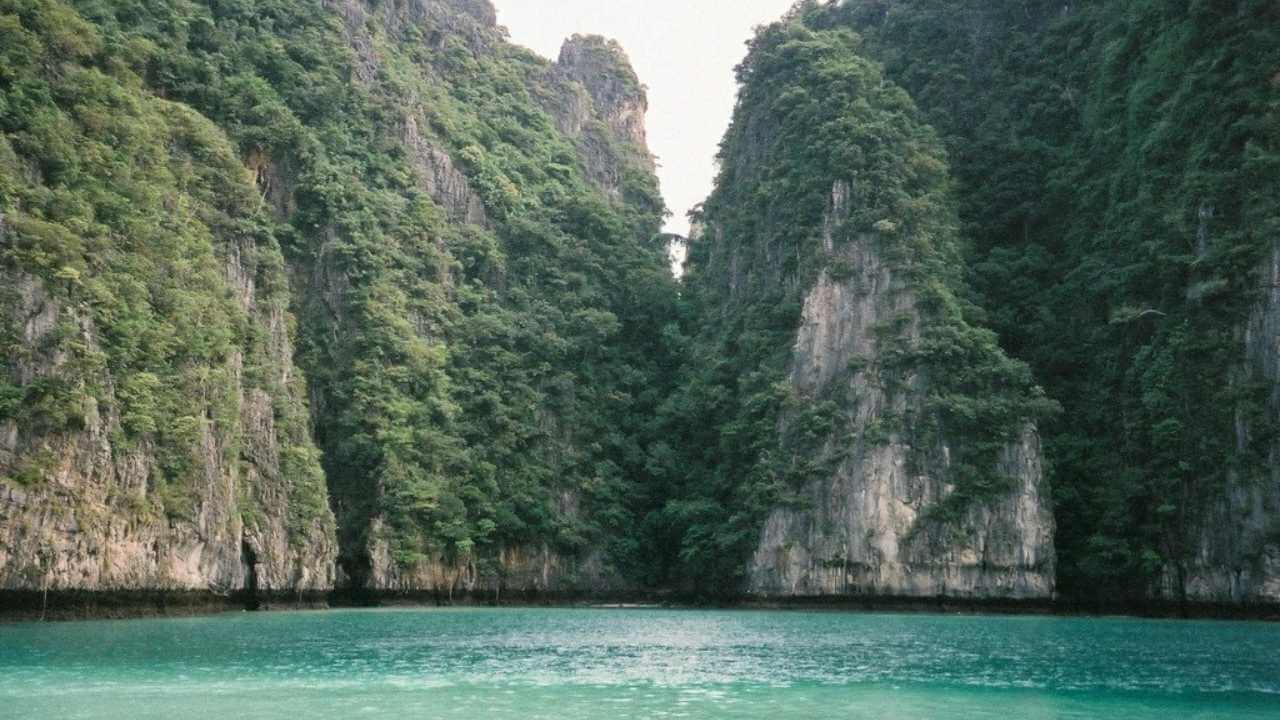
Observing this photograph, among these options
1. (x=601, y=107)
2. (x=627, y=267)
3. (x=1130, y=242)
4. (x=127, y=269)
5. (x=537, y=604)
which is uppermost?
(x=601, y=107)

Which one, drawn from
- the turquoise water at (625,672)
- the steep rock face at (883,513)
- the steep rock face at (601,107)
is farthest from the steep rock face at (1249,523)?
the steep rock face at (601,107)

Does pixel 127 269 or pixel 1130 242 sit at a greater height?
pixel 1130 242

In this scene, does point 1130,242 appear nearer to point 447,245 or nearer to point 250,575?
point 447,245

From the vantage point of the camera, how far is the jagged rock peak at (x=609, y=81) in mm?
91500

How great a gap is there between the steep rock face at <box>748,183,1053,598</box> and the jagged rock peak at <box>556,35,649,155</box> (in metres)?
38.4

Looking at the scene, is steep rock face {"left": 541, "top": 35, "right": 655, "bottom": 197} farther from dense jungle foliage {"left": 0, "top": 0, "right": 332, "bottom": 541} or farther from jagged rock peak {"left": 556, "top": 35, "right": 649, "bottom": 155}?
dense jungle foliage {"left": 0, "top": 0, "right": 332, "bottom": 541}

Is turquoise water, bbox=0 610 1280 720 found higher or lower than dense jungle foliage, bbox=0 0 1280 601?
lower

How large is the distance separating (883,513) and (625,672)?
30.0m

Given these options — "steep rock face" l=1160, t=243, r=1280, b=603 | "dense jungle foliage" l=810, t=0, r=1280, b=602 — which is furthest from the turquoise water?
"dense jungle foliage" l=810, t=0, r=1280, b=602

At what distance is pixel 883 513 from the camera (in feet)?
170

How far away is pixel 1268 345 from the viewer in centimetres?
4434

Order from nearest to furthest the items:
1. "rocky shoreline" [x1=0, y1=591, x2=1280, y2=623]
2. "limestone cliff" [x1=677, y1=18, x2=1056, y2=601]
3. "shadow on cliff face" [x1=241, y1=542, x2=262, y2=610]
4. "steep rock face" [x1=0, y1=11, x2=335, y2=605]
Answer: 1. "rocky shoreline" [x1=0, y1=591, x2=1280, y2=623]
2. "steep rock face" [x1=0, y1=11, x2=335, y2=605]
3. "shadow on cliff face" [x1=241, y1=542, x2=262, y2=610]
4. "limestone cliff" [x1=677, y1=18, x2=1056, y2=601]

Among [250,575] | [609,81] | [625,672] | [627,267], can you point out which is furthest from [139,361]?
[609,81]

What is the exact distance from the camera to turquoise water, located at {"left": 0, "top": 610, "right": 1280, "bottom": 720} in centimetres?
1794
